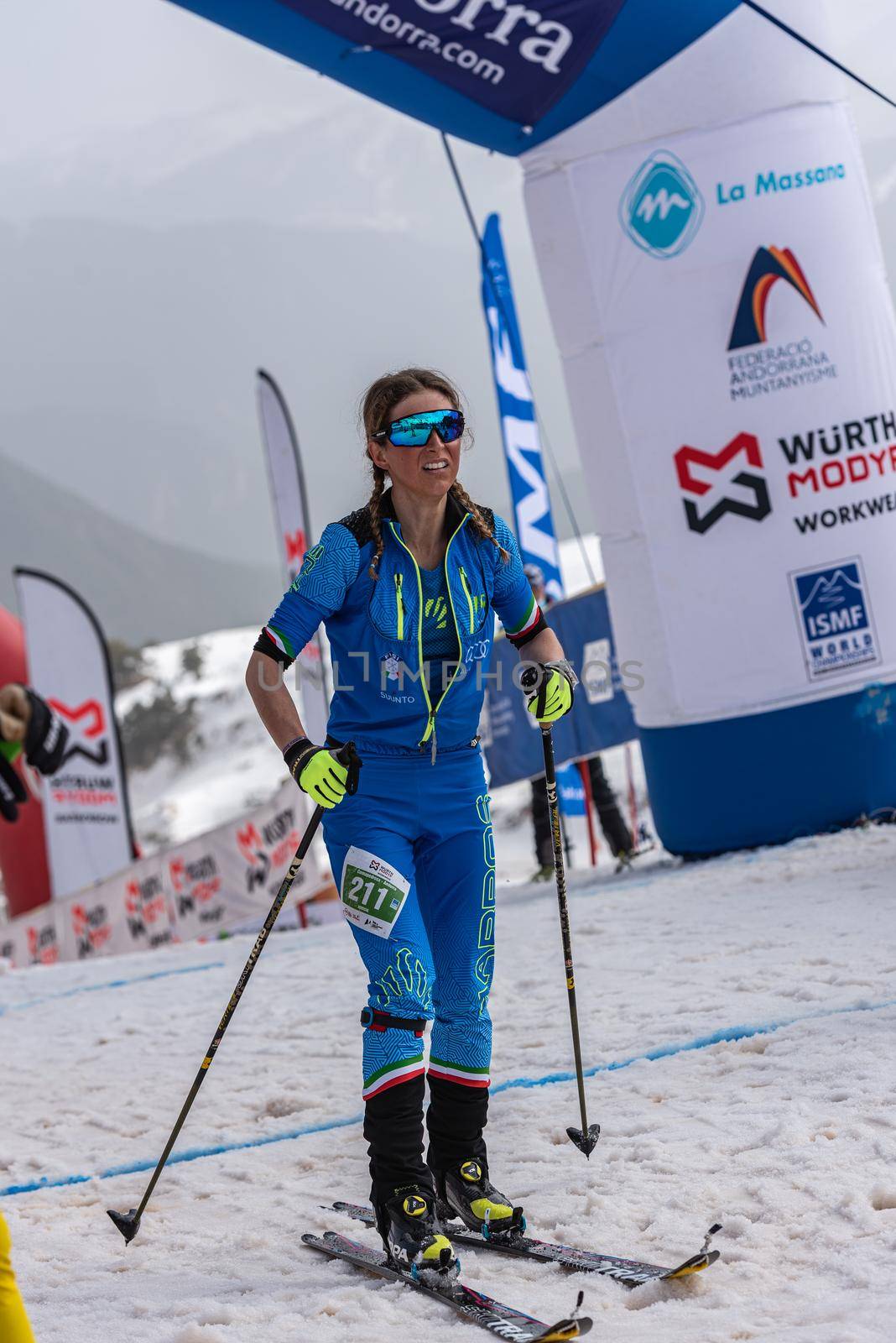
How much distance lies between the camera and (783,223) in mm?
6949

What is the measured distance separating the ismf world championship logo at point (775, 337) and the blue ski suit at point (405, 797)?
14.6ft

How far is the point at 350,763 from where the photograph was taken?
2713 mm

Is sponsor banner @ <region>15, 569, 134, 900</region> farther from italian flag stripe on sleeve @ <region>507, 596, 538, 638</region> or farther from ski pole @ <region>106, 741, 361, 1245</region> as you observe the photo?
italian flag stripe on sleeve @ <region>507, 596, 538, 638</region>

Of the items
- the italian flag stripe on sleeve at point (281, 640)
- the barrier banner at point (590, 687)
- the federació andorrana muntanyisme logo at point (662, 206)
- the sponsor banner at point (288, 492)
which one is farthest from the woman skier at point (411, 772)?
the sponsor banner at point (288, 492)

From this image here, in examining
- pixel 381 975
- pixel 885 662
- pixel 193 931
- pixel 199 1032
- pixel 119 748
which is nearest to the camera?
pixel 381 975

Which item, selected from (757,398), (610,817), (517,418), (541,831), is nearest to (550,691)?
(757,398)

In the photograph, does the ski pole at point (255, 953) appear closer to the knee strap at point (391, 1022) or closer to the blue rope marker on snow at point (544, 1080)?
the knee strap at point (391, 1022)

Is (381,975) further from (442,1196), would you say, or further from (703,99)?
(703,99)

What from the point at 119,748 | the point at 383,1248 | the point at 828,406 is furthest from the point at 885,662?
the point at 119,748

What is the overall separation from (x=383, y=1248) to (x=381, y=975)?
1.95 feet

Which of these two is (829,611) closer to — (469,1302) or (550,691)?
(550,691)

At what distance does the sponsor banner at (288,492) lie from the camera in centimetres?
1138

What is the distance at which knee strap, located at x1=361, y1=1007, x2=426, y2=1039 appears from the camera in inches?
108

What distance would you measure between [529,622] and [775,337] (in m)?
4.40
